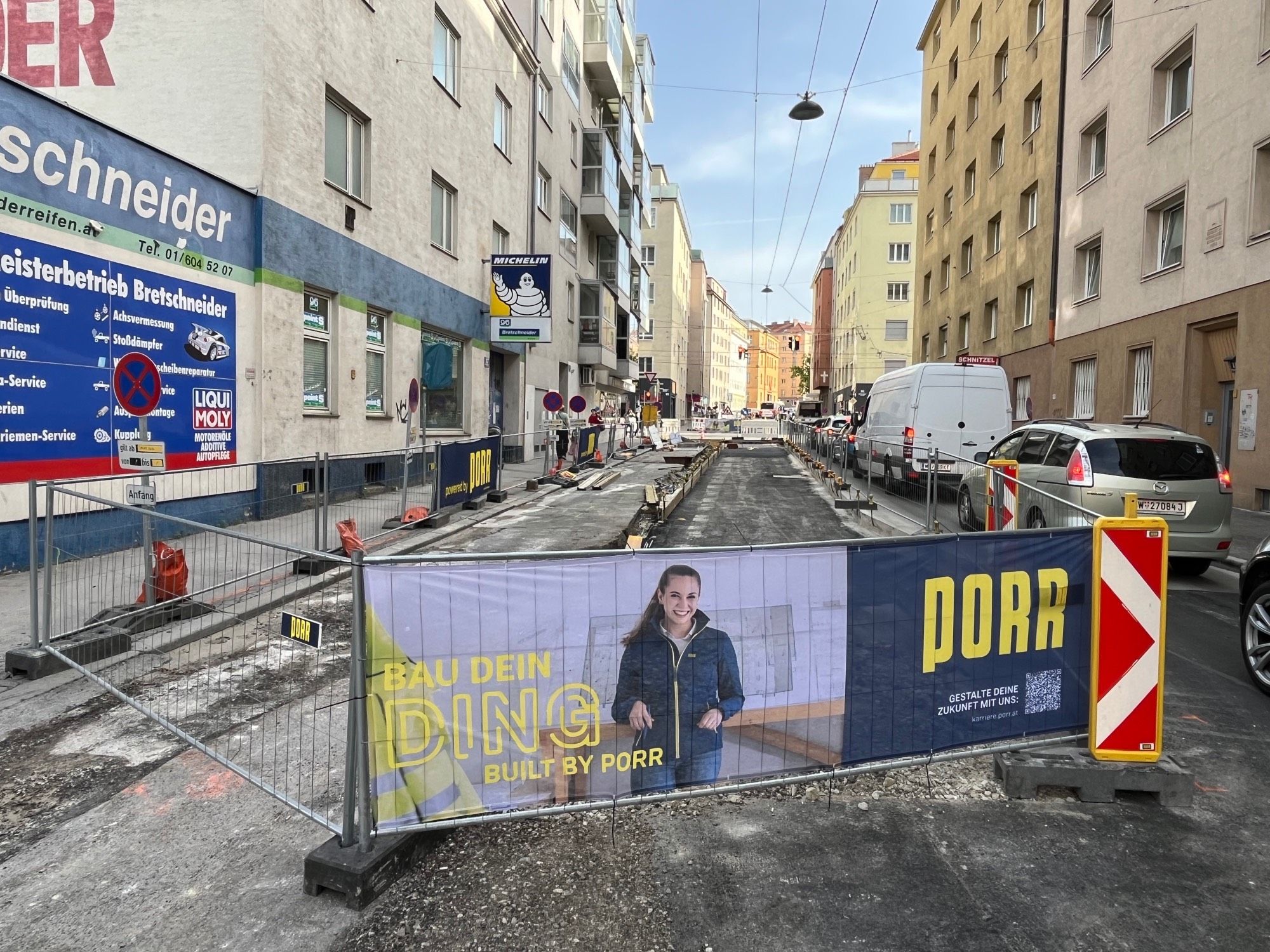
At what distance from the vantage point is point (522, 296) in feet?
68.8

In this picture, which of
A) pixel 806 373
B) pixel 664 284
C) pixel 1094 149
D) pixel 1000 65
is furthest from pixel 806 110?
pixel 806 373

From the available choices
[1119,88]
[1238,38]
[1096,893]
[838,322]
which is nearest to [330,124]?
[1096,893]

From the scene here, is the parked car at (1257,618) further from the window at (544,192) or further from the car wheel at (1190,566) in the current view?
the window at (544,192)

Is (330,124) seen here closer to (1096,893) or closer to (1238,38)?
(1096,893)

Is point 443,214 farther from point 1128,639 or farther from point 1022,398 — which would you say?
point 1022,398

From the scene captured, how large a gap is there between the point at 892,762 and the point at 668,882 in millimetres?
1239

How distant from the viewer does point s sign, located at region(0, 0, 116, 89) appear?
11.5 m

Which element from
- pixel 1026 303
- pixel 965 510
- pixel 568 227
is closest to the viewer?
pixel 965 510

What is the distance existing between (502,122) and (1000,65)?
19.3 meters

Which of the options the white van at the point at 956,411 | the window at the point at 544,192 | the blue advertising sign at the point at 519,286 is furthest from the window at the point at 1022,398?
the window at the point at 544,192

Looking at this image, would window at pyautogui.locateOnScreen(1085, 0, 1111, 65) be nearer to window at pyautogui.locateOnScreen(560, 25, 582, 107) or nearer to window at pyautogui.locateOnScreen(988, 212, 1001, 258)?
window at pyautogui.locateOnScreen(988, 212, 1001, 258)

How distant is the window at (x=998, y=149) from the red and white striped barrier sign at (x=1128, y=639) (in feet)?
96.4

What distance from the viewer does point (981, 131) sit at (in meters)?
30.9

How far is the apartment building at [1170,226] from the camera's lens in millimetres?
13992
